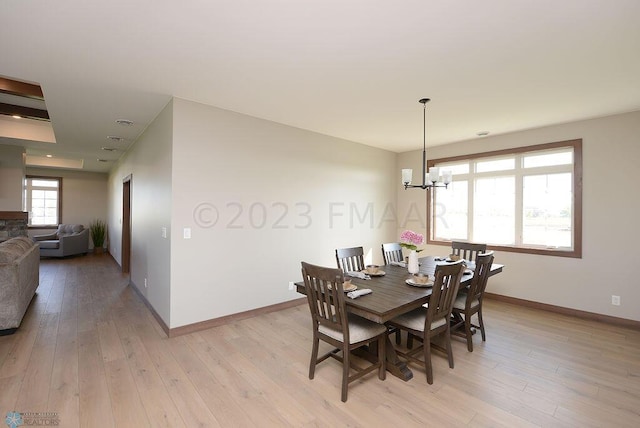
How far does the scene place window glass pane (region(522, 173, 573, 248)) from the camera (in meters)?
4.13

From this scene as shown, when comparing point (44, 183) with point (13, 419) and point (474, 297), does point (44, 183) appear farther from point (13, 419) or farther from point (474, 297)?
point (474, 297)

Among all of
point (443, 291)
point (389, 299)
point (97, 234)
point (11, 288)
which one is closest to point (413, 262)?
point (443, 291)

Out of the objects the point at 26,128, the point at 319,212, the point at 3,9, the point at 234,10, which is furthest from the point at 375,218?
the point at 26,128

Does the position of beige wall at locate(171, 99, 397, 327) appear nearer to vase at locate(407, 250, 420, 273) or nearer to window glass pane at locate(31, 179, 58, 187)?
vase at locate(407, 250, 420, 273)

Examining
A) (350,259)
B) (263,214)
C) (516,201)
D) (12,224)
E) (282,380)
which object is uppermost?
(516,201)

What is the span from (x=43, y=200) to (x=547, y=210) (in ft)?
39.7

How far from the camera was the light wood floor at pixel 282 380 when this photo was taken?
2006mm

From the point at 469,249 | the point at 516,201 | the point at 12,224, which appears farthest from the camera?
the point at 12,224

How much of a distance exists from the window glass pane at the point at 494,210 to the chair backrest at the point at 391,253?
189cm

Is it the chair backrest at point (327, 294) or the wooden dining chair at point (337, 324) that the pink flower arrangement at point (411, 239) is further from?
the chair backrest at point (327, 294)

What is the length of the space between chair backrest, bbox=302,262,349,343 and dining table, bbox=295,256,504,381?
0.14 meters

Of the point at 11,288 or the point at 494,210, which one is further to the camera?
the point at 494,210

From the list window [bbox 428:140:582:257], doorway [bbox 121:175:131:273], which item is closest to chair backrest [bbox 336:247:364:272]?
window [bbox 428:140:582:257]

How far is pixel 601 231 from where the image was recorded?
3.81m
